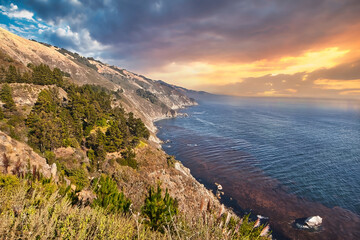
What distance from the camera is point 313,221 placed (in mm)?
39031

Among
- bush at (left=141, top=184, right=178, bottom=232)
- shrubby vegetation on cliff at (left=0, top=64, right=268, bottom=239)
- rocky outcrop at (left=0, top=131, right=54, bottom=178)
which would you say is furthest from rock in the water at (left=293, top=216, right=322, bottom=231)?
rocky outcrop at (left=0, top=131, right=54, bottom=178)

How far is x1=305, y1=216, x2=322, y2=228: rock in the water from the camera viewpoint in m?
38.9

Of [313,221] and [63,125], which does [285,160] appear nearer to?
[313,221]

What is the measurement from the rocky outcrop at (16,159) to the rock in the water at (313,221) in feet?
178

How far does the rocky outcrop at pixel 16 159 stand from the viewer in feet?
72.1

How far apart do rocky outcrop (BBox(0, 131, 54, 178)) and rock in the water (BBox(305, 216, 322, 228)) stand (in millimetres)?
54333

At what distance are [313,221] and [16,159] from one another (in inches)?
2368

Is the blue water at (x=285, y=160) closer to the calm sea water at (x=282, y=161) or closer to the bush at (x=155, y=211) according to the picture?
the calm sea water at (x=282, y=161)

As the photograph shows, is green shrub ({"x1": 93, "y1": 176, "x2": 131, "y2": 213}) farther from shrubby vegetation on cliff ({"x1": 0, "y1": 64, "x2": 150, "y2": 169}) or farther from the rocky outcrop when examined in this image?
shrubby vegetation on cliff ({"x1": 0, "y1": 64, "x2": 150, "y2": 169})

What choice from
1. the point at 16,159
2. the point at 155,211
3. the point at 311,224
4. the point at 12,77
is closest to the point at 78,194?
the point at 155,211

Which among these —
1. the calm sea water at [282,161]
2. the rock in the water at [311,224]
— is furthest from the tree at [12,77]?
the rock in the water at [311,224]

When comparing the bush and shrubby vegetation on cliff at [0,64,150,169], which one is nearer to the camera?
the bush

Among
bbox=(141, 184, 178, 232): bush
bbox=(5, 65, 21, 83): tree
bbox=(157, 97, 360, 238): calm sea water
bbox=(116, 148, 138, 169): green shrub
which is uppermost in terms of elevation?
bbox=(5, 65, 21, 83): tree

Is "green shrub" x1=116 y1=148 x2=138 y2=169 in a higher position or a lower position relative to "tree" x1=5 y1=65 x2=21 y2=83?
lower
